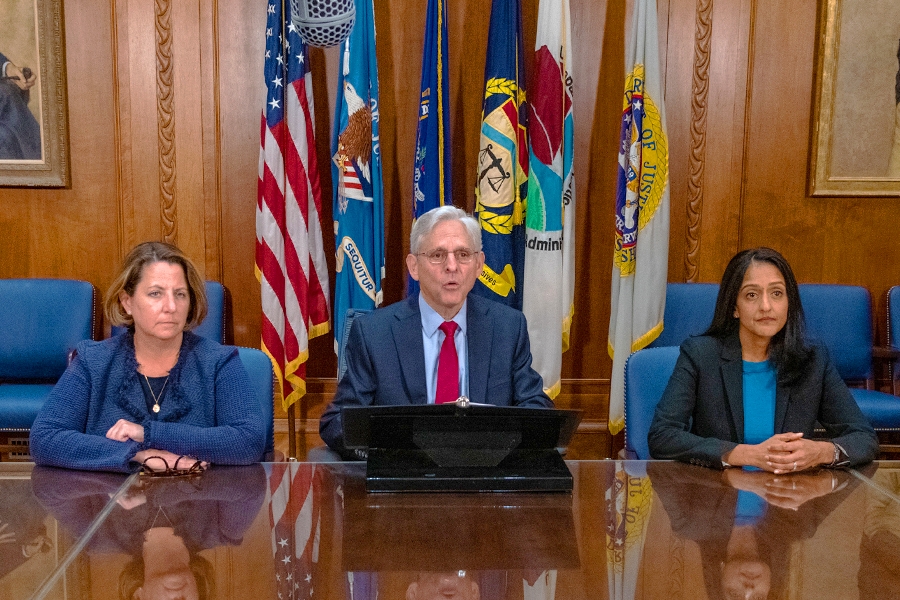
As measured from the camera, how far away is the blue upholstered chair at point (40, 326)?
4.41m

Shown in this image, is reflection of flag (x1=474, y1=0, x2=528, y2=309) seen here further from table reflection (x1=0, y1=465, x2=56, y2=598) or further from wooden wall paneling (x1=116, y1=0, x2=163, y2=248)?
table reflection (x1=0, y1=465, x2=56, y2=598)

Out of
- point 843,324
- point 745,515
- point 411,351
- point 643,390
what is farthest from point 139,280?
point 843,324

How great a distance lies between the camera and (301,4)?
184 centimetres

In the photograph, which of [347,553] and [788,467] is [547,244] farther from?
[347,553]

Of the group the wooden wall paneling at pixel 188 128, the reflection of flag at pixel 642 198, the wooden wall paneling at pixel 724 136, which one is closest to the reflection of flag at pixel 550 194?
the reflection of flag at pixel 642 198

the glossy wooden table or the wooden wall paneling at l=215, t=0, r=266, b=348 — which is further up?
the wooden wall paneling at l=215, t=0, r=266, b=348

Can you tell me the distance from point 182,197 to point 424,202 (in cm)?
145

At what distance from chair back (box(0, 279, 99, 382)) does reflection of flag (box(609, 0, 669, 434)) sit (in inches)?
115

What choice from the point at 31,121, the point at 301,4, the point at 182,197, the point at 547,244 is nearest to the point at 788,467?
the point at 301,4

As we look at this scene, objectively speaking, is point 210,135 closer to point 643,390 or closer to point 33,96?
point 33,96

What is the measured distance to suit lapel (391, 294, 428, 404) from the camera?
265 cm

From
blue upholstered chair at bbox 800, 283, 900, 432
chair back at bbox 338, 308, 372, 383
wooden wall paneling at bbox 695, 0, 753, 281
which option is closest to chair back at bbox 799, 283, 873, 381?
blue upholstered chair at bbox 800, 283, 900, 432

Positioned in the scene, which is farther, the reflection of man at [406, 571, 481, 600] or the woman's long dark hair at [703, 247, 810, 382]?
the woman's long dark hair at [703, 247, 810, 382]

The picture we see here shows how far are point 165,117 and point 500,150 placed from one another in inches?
75.1
